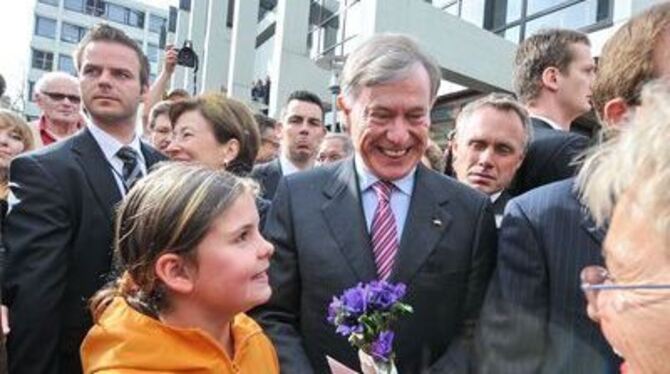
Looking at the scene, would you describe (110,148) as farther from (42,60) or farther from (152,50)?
(152,50)

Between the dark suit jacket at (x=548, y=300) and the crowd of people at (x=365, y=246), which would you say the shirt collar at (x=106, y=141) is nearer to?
the crowd of people at (x=365, y=246)

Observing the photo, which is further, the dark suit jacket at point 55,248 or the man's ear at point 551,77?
the man's ear at point 551,77

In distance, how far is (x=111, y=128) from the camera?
10.2ft

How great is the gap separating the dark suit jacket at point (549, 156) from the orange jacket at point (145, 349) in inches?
58.3

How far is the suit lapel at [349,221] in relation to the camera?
2156 millimetres

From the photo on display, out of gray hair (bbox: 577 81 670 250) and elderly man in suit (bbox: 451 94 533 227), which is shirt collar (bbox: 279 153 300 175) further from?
gray hair (bbox: 577 81 670 250)

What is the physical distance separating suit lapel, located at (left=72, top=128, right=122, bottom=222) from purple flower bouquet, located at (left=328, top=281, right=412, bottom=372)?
1.36 meters

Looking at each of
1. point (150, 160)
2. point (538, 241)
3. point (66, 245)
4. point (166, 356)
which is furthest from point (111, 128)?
point (538, 241)

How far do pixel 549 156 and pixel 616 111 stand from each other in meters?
1.04

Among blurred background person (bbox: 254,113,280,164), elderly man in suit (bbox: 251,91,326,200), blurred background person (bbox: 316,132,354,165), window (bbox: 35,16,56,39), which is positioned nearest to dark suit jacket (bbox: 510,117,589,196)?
blurred background person (bbox: 316,132,354,165)

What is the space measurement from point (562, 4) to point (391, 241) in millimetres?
10208

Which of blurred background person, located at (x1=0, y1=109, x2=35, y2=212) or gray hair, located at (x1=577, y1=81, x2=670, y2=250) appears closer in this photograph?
gray hair, located at (x1=577, y1=81, x2=670, y2=250)

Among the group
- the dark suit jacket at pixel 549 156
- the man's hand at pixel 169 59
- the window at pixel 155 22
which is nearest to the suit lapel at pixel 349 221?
the dark suit jacket at pixel 549 156

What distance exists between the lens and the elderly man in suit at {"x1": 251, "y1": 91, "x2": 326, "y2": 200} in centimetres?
585
